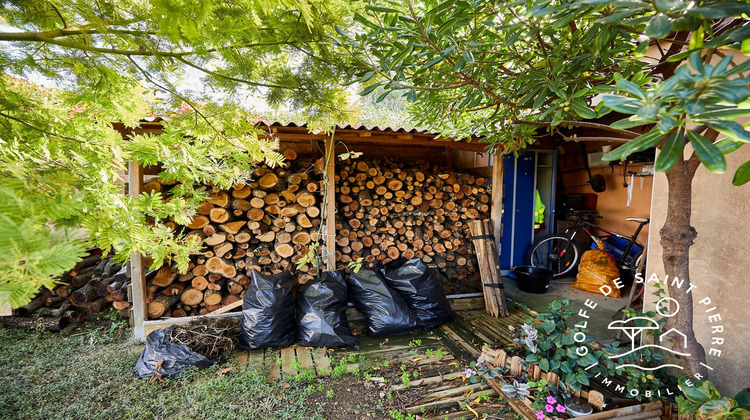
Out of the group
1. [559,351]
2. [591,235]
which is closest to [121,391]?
[559,351]

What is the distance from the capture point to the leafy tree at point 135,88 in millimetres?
964

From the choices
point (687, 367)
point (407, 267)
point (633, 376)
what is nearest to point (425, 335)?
point (407, 267)

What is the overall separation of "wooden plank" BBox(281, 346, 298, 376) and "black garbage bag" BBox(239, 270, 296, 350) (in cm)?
7

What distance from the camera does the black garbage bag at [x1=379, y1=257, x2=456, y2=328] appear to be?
3512 mm

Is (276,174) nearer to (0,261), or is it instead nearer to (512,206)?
(0,261)

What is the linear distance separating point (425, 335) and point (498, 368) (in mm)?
1091

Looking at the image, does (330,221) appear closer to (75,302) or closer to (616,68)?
(616,68)

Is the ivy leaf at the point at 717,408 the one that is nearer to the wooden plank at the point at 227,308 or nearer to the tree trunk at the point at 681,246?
the tree trunk at the point at 681,246

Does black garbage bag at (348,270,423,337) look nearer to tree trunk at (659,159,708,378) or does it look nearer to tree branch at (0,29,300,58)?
tree trunk at (659,159,708,378)

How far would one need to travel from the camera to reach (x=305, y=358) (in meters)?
2.94

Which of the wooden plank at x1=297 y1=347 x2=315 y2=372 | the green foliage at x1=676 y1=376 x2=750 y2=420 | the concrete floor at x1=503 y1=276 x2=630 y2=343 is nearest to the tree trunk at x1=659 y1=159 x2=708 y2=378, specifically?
the green foliage at x1=676 y1=376 x2=750 y2=420

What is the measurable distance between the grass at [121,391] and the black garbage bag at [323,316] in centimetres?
56

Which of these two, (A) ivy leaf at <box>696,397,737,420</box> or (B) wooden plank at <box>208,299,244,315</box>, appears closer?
(A) ivy leaf at <box>696,397,737,420</box>

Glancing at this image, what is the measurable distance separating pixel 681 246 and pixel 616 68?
94cm
